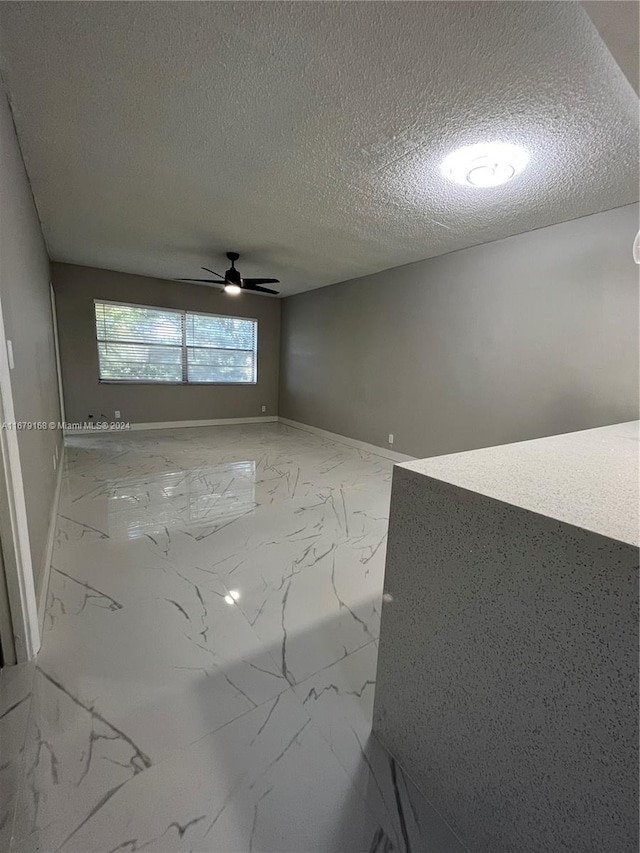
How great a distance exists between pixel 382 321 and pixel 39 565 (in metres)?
4.35

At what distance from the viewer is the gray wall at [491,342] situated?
9.29 feet

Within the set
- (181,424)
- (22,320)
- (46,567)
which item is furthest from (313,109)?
(181,424)

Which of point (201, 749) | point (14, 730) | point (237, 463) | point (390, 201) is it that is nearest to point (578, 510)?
point (201, 749)

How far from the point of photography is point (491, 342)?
3625 millimetres

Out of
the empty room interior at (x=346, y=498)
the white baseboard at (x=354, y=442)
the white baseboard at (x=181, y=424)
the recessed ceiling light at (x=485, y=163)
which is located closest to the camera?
the empty room interior at (x=346, y=498)

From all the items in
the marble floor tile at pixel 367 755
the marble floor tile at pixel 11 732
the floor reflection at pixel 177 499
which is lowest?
the marble floor tile at pixel 367 755

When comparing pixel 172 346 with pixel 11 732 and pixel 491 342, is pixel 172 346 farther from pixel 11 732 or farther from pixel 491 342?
pixel 11 732

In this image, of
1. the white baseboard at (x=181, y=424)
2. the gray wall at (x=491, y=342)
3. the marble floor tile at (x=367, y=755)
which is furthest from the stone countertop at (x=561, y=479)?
the white baseboard at (x=181, y=424)

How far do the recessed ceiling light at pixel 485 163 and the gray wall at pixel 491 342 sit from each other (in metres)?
1.20

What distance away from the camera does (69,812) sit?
0.97m

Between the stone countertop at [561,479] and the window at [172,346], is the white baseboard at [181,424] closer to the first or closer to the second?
the window at [172,346]

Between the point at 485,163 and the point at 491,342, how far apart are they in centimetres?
183

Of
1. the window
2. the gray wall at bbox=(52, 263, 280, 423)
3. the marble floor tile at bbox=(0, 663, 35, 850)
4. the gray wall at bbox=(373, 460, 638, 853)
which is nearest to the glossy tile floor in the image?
the marble floor tile at bbox=(0, 663, 35, 850)

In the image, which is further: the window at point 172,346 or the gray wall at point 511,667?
the window at point 172,346
